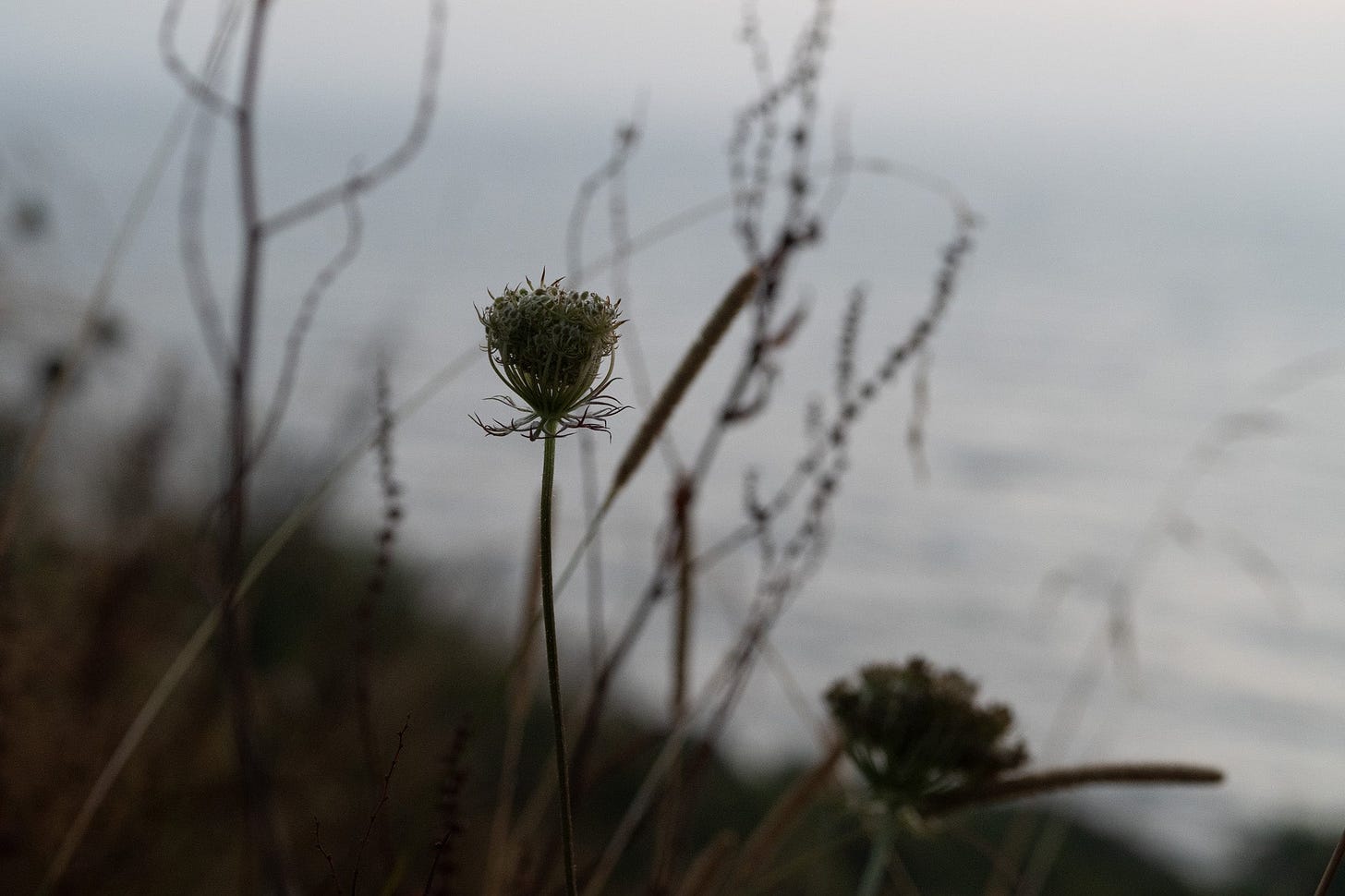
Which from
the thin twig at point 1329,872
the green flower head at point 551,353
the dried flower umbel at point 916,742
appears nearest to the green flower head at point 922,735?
the dried flower umbel at point 916,742

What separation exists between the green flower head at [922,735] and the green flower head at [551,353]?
0.83 meters

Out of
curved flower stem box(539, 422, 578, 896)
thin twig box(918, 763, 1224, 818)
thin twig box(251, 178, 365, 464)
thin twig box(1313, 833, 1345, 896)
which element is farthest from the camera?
thin twig box(251, 178, 365, 464)

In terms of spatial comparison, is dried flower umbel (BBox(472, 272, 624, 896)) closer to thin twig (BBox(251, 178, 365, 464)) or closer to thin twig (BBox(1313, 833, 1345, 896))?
thin twig (BBox(1313, 833, 1345, 896))

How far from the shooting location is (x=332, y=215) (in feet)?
14.9

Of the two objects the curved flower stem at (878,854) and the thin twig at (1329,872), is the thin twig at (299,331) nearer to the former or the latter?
the curved flower stem at (878,854)

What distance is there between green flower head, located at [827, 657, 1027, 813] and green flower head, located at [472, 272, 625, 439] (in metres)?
0.83

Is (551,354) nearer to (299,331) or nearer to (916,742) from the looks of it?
(299,331)

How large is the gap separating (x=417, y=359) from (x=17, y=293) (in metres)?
2.11

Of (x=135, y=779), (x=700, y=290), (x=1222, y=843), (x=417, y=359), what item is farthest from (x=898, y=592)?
(x=135, y=779)

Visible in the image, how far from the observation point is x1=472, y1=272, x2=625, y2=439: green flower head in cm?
91

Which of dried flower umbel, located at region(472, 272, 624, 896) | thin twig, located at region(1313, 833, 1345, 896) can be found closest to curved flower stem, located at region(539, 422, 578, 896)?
dried flower umbel, located at region(472, 272, 624, 896)

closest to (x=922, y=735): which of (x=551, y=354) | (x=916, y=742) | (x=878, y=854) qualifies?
(x=916, y=742)

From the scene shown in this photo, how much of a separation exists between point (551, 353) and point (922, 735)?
92cm

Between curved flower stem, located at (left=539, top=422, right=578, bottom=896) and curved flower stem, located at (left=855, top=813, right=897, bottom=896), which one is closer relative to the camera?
curved flower stem, located at (left=539, top=422, right=578, bottom=896)
